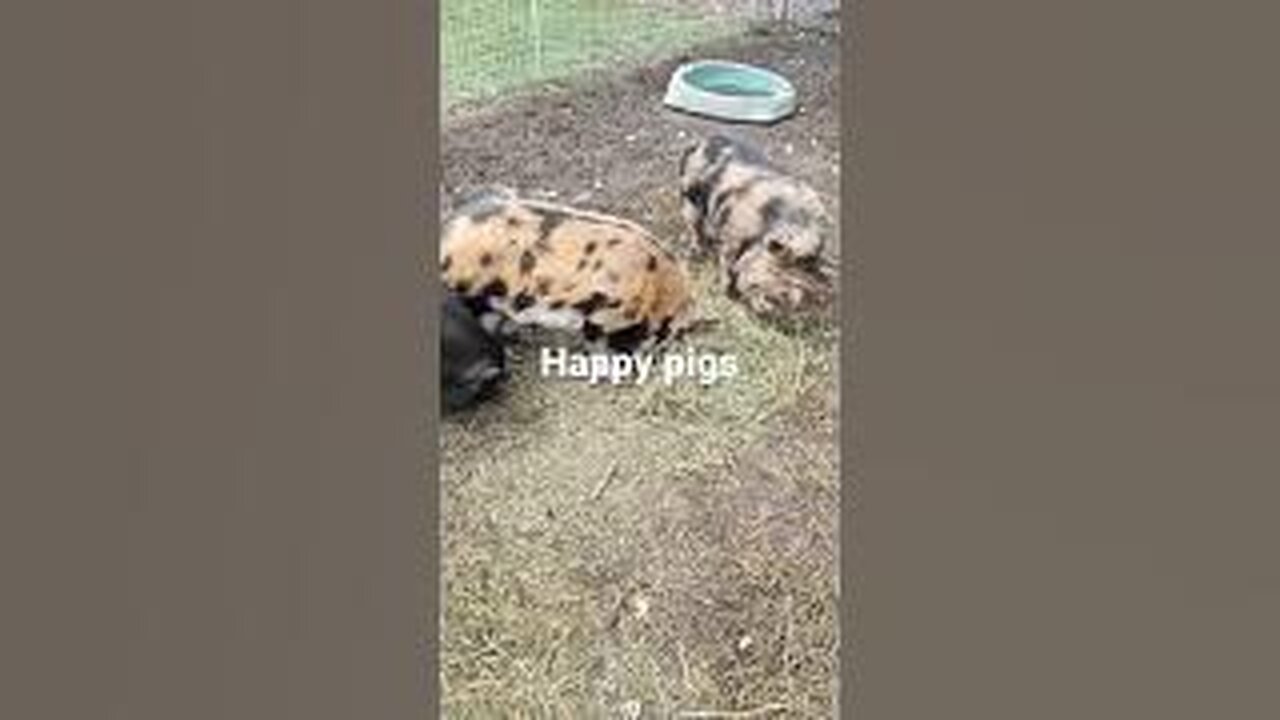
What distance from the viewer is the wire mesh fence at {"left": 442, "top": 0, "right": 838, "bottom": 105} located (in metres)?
3.54

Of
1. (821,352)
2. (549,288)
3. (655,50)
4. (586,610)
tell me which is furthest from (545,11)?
(586,610)

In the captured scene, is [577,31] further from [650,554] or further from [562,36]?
[650,554]

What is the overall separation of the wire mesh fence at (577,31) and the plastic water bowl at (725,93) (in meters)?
0.05


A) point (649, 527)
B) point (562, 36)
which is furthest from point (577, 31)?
point (649, 527)

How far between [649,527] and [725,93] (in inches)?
25.7

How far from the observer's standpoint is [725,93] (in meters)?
3.63

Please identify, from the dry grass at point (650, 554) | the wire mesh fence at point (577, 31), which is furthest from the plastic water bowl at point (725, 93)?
the dry grass at point (650, 554)

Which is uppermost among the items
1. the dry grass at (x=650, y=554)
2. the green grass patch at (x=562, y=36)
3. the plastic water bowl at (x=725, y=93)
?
the green grass patch at (x=562, y=36)

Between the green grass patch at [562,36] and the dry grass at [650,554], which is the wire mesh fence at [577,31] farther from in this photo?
the dry grass at [650,554]

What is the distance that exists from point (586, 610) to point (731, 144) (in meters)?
0.72

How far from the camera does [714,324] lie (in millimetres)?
3590

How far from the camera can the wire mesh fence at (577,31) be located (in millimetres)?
3543

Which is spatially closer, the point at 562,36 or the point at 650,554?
the point at 650,554

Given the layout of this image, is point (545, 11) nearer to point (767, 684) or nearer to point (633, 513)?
point (633, 513)
